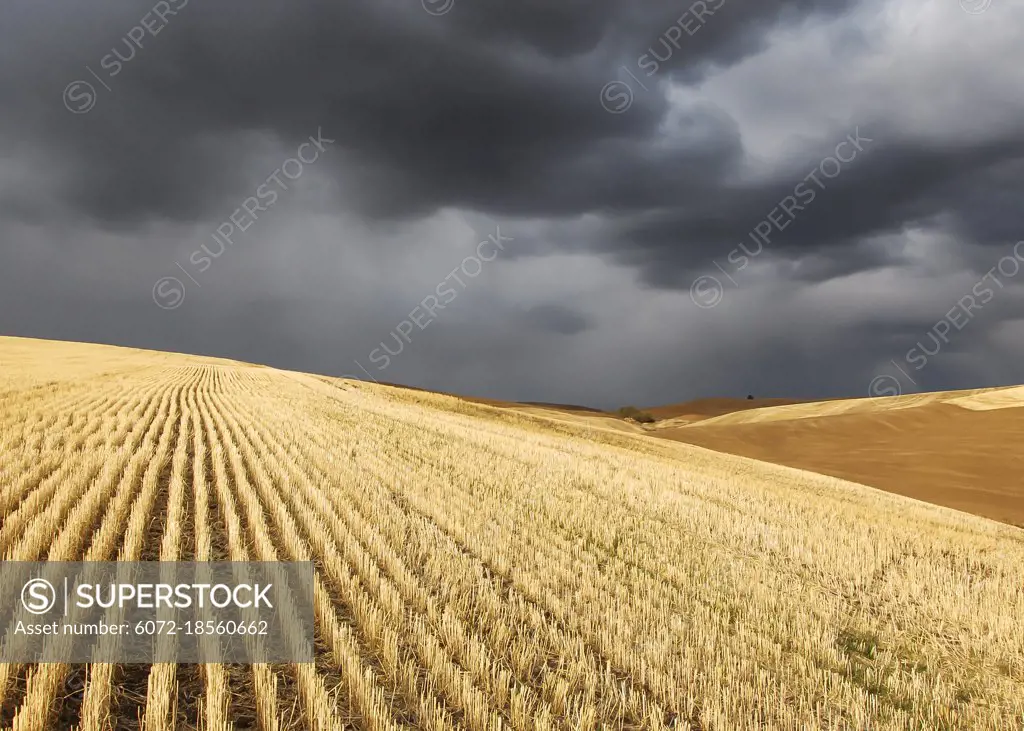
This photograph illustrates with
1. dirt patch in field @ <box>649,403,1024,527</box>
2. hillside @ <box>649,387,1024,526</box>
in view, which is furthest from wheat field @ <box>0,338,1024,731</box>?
hillside @ <box>649,387,1024,526</box>

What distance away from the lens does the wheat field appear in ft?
14.6

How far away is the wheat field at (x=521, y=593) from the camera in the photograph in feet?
14.6

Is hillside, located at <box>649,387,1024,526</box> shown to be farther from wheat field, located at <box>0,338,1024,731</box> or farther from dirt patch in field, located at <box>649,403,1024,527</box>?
wheat field, located at <box>0,338,1024,731</box>

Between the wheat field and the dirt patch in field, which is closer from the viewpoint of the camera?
the wheat field

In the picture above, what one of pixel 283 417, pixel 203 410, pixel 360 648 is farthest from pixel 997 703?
pixel 203 410

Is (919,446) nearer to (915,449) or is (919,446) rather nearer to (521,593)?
(915,449)

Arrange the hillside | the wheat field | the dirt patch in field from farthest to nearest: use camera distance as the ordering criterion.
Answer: the hillside → the dirt patch in field → the wheat field

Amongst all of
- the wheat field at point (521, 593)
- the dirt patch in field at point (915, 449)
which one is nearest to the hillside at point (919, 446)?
the dirt patch in field at point (915, 449)

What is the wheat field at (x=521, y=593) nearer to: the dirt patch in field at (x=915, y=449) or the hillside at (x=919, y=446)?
the dirt patch in field at (x=915, y=449)

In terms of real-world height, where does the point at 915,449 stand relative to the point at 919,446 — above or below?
below

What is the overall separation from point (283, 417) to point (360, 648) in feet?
60.6

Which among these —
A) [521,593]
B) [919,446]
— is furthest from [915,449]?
[521,593]

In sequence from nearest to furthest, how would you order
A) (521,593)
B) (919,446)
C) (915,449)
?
(521,593), (915,449), (919,446)

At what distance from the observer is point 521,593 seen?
22.3 feet
